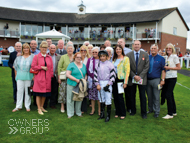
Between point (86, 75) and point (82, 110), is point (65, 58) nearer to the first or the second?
point (86, 75)

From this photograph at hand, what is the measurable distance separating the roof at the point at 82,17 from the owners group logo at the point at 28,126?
84.5ft

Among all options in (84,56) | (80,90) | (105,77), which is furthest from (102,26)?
(105,77)

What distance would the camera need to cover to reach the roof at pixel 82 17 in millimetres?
27844

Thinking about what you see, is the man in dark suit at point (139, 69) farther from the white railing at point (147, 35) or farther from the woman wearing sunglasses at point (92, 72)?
the white railing at point (147, 35)

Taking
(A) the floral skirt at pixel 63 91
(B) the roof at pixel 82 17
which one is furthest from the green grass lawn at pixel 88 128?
(B) the roof at pixel 82 17

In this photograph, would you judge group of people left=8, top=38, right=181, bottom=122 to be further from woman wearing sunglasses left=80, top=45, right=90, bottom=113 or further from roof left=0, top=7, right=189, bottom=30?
roof left=0, top=7, right=189, bottom=30

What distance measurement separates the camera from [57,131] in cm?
388

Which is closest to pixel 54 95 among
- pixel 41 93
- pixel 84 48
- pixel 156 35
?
pixel 41 93

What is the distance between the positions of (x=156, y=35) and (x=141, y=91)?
2369cm

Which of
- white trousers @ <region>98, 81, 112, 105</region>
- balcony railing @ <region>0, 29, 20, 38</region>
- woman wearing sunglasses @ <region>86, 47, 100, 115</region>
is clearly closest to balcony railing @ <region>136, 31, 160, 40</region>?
balcony railing @ <region>0, 29, 20, 38</region>

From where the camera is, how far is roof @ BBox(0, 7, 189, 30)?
27.8m

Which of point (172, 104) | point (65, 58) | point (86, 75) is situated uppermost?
point (65, 58)

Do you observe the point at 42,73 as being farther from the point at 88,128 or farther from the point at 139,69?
the point at 139,69

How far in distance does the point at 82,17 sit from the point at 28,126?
98.5 ft
